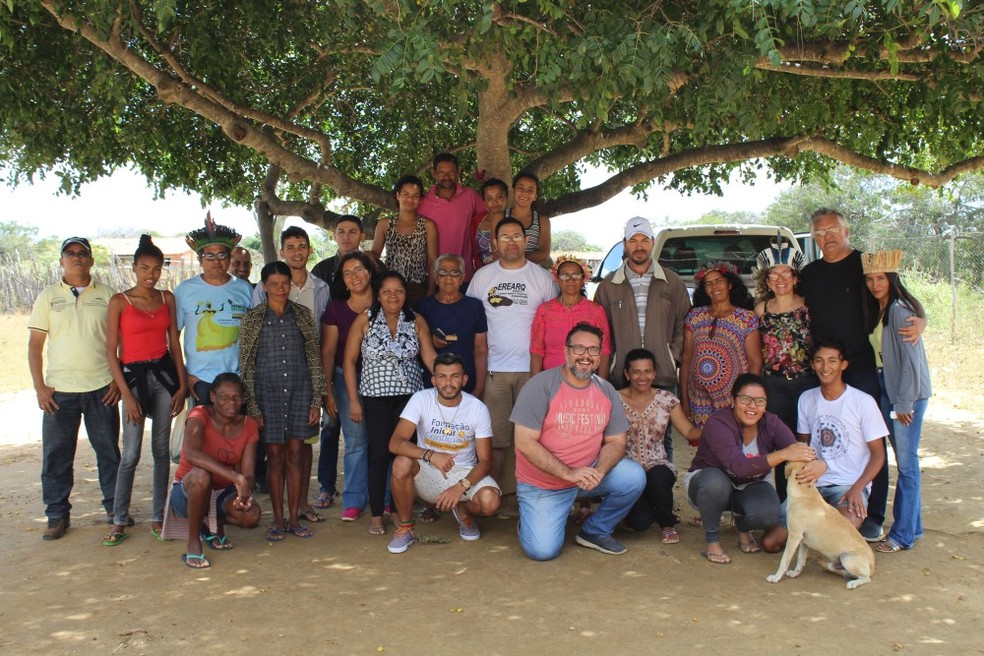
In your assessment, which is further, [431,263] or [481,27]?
[431,263]

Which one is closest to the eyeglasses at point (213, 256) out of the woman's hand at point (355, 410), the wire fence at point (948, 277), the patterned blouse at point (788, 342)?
the woman's hand at point (355, 410)

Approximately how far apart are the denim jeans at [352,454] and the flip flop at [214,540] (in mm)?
986

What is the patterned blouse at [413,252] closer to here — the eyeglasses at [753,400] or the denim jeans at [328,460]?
the denim jeans at [328,460]

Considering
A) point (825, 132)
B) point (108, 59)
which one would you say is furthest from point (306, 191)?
point (825, 132)

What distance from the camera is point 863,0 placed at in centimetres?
449

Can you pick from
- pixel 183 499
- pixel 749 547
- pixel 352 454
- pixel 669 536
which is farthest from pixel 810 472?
pixel 183 499

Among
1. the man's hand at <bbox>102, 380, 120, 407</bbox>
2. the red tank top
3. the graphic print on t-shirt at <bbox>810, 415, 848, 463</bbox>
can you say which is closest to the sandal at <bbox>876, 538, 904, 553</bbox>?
the graphic print on t-shirt at <bbox>810, 415, 848, 463</bbox>

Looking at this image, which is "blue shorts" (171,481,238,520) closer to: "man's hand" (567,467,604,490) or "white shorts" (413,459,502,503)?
"white shorts" (413,459,502,503)

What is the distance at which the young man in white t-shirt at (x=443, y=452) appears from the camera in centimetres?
567

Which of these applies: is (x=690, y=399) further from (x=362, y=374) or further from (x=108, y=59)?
(x=108, y=59)

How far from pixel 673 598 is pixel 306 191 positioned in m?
11.0

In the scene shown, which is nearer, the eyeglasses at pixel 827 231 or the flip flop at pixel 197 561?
the flip flop at pixel 197 561

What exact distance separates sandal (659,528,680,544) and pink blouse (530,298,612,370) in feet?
4.17

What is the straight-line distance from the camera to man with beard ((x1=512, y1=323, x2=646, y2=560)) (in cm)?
544
